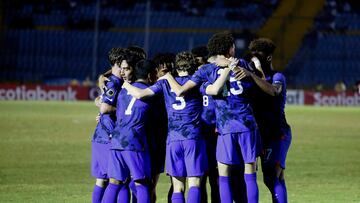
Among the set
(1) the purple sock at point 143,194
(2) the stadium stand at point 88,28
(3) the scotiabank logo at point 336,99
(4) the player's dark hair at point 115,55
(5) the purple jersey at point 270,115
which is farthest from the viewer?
(2) the stadium stand at point 88,28

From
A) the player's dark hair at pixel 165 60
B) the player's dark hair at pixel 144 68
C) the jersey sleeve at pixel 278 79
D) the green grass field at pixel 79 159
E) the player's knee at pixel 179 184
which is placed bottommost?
the green grass field at pixel 79 159

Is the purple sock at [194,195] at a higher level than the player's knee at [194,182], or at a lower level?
lower

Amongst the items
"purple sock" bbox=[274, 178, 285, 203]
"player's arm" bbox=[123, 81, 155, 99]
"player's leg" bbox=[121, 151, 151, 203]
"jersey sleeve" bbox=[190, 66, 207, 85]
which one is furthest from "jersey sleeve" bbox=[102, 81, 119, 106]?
"purple sock" bbox=[274, 178, 285, 203]

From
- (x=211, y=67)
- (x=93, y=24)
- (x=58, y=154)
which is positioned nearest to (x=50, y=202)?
(x=211, y=67)

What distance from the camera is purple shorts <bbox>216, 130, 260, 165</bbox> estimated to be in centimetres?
888

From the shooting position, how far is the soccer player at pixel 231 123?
347 inches

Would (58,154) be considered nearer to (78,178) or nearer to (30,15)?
(78,178)

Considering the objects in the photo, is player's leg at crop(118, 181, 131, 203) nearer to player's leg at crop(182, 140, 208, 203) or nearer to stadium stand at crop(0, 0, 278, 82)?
player's leg at crop(182, 140, 208, 203)

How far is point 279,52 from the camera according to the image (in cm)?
4225

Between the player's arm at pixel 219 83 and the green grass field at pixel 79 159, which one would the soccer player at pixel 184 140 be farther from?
the green grass field at pixel 79 159

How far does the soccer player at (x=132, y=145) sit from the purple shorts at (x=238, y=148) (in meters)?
0.80

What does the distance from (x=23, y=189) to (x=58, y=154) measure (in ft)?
17.7

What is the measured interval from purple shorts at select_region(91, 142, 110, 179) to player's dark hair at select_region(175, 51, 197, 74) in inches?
47.8

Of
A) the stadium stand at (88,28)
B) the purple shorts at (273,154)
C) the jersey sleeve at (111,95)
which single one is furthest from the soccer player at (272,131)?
the stadium stand at (88,28)
